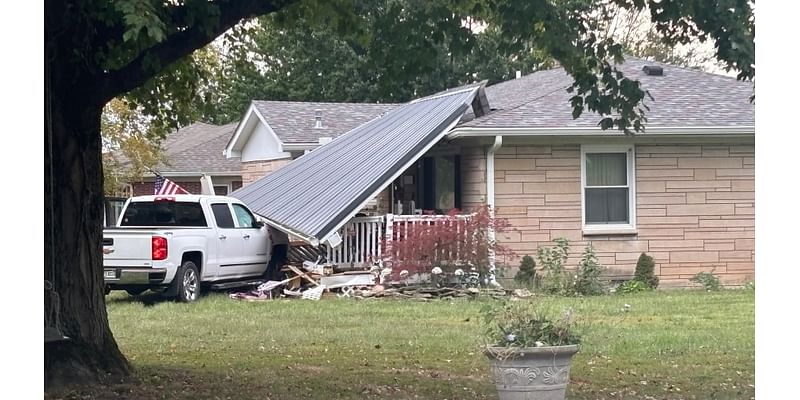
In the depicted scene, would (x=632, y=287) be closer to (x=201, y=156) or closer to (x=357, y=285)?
(x=357, y=285)

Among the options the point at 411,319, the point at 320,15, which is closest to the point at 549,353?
the point at 320,15

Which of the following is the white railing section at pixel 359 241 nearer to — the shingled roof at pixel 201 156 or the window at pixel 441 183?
the window at pixel 441 183

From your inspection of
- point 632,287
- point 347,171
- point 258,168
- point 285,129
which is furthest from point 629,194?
point 258,168

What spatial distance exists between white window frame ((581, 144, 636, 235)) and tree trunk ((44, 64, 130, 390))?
430 inches

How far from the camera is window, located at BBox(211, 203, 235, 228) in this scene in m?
17.5

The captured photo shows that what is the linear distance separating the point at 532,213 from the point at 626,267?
1.97 m

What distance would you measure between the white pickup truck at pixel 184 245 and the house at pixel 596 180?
77 cm

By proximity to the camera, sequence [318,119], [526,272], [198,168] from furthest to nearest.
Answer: [198,168] < [318,119] < [526,272]

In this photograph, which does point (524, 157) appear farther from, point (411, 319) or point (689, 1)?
point (689, 1)

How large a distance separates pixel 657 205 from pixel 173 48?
39.2 ft

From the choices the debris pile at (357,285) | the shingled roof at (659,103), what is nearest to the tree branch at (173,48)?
the debris pile at (357,285)

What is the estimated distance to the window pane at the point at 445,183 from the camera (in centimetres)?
1962

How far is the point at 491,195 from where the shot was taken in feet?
57.5

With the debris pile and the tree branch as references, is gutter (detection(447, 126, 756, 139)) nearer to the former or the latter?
the debris pile
